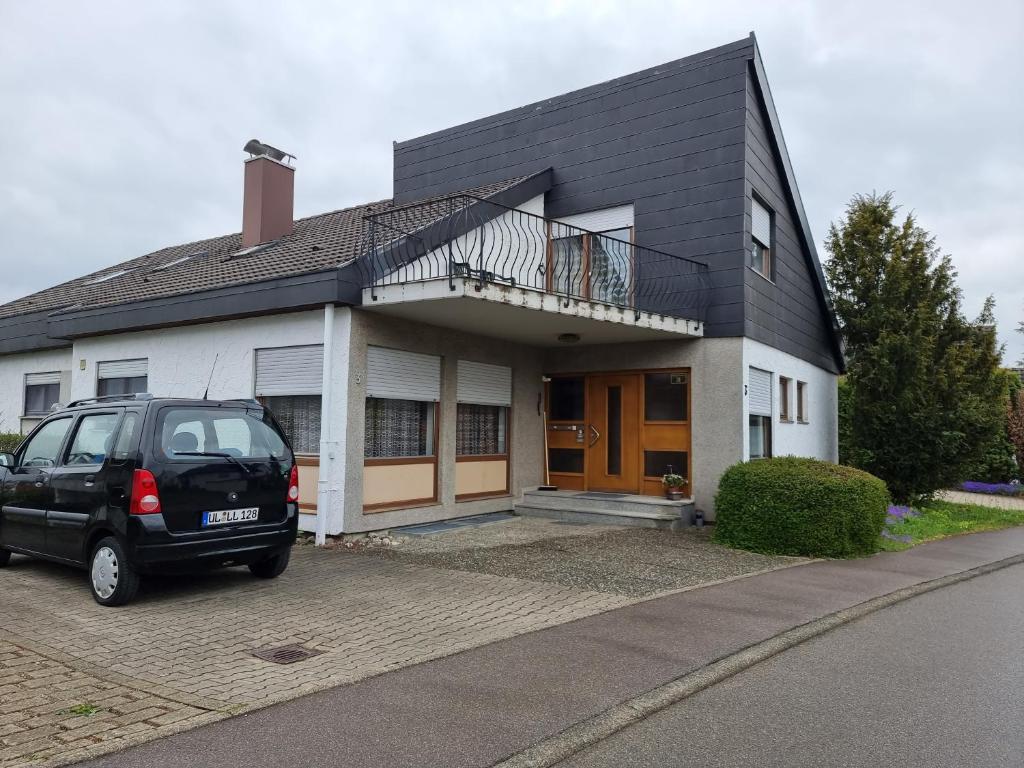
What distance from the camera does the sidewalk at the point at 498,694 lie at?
3568 mm

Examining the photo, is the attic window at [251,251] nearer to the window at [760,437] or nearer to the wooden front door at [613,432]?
the wooden front door at [613,432]

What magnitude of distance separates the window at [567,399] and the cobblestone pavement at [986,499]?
9466 millimetres

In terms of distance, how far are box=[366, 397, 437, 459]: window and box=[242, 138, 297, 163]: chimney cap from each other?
23.5ft

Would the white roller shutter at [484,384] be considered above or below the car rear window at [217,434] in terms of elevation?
above

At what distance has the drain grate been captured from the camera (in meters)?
4.94

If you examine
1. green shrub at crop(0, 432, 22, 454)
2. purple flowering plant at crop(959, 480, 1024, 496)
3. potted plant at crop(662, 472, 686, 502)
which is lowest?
purple flowering plant at crop(959, 480, 1024, 496)

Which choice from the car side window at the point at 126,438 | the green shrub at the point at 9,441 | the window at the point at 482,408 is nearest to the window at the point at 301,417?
the window at the point at 482,408

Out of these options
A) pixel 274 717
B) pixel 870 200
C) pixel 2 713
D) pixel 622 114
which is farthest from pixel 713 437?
pixel 2 713

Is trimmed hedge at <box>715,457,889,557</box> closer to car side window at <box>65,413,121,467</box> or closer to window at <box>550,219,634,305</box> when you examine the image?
window at <box>550,219,634,305</box>

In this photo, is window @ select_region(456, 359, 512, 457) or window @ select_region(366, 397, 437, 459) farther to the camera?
window @ select_region(456, 359, 512, 457)

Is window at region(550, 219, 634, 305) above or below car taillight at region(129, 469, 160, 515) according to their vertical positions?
above

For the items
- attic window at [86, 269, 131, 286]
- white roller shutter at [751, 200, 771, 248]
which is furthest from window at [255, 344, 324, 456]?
attic window at [86, 269, 131, 286]

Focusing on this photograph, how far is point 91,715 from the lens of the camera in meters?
3.94

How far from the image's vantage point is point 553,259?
1280 cm
